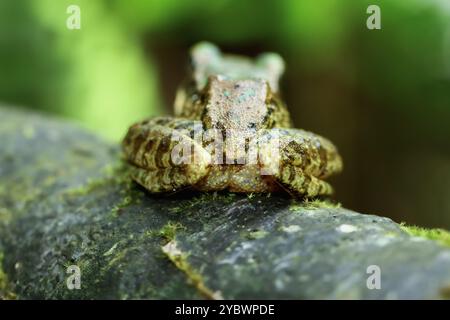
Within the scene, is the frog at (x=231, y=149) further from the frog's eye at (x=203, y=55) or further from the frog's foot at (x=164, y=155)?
the frog's eye at (x=203, y=55)

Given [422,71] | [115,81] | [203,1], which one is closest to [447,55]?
[422,71]

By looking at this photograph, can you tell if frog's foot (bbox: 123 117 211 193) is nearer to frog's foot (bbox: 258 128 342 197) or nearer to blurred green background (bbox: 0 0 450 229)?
frog's foot (bbox: 258 128 342 197)

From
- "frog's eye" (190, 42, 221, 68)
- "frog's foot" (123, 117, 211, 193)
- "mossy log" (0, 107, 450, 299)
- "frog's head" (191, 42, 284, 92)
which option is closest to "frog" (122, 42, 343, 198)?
"frog's foot" (123, 117, 211, 193)
